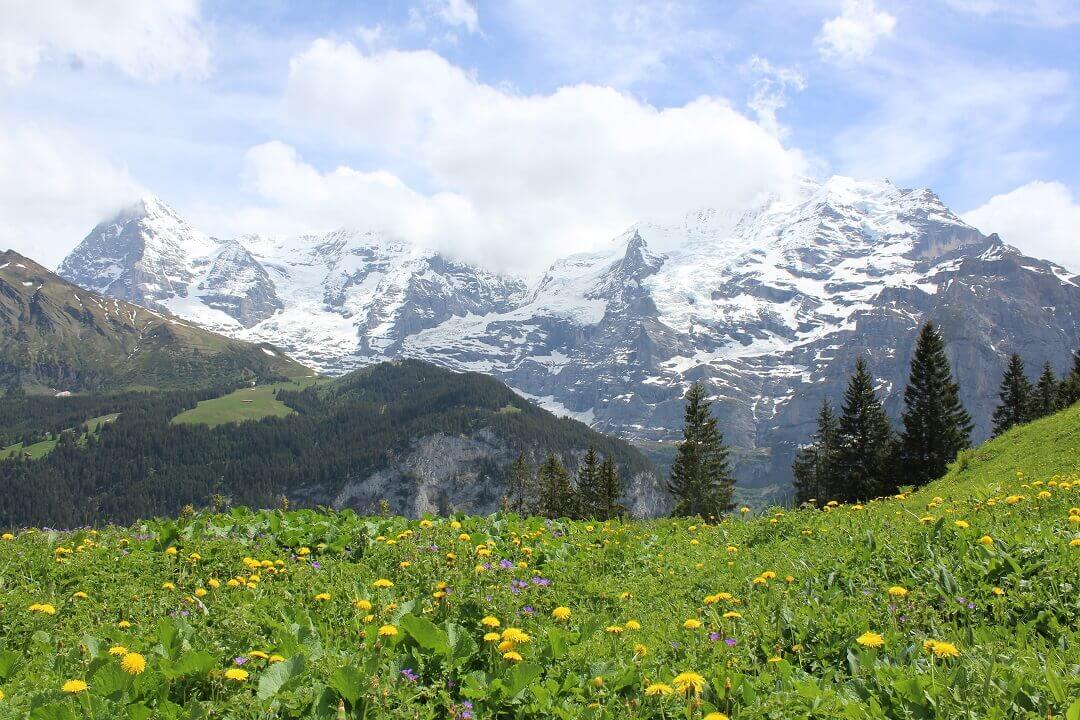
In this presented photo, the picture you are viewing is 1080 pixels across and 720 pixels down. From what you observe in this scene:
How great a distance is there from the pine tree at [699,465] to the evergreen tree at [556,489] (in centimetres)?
1761

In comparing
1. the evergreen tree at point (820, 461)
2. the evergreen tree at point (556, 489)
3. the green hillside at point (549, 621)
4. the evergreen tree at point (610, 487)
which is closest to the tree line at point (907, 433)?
the evergreen tree at point (820, 461)

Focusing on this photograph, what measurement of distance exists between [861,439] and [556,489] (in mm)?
39543

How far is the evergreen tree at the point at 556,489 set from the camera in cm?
9012

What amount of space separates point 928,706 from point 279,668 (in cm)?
459

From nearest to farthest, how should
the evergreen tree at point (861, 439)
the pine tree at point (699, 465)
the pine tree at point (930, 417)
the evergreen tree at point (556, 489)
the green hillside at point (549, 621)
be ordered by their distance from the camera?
the green hillside at point (549, 621) → the pine tree at point (930, 417) → the evergreen tree at point (861, 439) → the pine tree at point (699, 465) → the evergreen tree at point (556, 489)

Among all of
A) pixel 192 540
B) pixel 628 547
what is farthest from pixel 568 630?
pixel 192 540

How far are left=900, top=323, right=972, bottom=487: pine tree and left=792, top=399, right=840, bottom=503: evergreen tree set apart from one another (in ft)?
26.1

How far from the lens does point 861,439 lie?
69.9 m

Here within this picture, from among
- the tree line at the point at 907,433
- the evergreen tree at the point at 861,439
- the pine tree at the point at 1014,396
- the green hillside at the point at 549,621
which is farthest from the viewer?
the pine tree at the point at 1014,396

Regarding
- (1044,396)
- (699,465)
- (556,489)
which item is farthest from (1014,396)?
(556,489)

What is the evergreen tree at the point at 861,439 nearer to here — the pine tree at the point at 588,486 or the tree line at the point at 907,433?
the tree line at the point at 907,433

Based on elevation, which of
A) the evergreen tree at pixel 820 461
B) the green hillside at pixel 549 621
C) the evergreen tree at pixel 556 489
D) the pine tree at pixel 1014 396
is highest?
the pine tree at pixel 1014 396

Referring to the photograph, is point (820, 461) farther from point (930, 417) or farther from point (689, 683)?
point (689, 683)

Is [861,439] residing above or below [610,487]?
above
